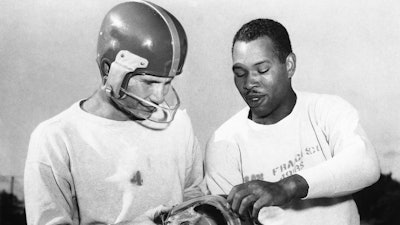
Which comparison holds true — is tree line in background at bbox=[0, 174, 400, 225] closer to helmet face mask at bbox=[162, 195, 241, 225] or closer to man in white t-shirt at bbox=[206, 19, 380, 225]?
man in white t-shirt at bbox=[206, 19, 380, 225]

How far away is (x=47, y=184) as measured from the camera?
135 cm

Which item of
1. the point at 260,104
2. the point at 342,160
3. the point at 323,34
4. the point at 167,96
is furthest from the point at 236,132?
the point at 323,34

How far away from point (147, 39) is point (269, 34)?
12.6 inches

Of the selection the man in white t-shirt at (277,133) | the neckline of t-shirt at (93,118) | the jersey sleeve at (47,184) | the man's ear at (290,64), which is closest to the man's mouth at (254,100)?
the man in white t-shirt at (277,133)

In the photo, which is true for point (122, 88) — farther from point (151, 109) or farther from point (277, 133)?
point (277, 133)

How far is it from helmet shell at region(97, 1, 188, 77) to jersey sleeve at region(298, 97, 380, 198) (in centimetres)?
38

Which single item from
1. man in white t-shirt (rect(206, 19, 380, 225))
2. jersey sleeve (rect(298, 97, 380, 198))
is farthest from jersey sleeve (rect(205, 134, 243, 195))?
jersey sleeve (rect(298, 97, 380, 198))

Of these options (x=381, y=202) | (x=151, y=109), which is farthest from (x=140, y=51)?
(x=381, y=202)

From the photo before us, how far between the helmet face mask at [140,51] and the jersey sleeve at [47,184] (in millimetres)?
188

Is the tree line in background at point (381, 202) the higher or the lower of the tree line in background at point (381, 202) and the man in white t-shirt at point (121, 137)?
the lower

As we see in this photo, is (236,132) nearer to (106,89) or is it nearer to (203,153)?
(203,153)

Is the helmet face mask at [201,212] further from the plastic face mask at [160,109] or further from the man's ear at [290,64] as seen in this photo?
the man's ear at [290,64]

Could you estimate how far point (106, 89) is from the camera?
145cm

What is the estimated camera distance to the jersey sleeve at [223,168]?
4.98 ft
